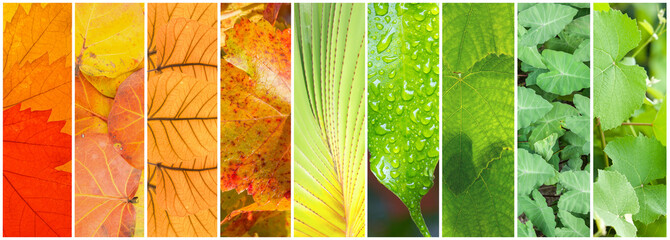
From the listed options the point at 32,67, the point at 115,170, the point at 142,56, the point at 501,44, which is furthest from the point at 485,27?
the point at 32,67

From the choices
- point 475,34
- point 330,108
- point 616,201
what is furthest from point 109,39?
point 616,201

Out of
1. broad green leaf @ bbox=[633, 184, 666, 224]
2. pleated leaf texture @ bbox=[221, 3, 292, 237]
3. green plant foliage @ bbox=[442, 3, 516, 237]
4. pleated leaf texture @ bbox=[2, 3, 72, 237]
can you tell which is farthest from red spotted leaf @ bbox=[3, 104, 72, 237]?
broad green leaf @ bbox=[633, 184, 666, 224]

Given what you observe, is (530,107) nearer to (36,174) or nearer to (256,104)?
(256,104)

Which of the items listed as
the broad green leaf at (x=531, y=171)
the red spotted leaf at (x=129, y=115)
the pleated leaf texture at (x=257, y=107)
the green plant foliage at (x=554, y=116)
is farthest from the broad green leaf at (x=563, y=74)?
the red spotted leaf at (x=129, y=115)

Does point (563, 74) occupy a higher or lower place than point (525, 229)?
higher

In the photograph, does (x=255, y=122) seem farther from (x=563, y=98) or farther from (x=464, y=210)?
(x=563, y=98)

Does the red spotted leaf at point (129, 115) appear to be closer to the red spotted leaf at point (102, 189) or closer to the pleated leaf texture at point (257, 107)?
the red spotted leaf at point (102, 189)
